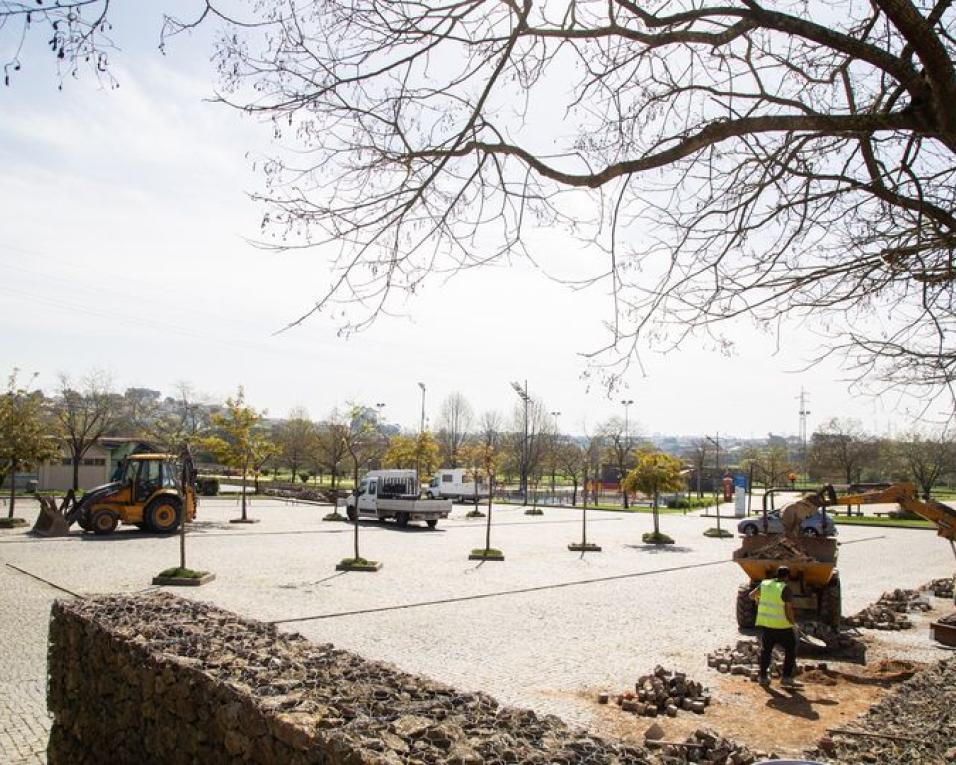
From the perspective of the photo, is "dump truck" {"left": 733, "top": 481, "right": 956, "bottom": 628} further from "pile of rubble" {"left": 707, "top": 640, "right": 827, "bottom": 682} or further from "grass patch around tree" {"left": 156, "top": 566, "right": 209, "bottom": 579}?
"grass patch around tree" {"left": 156, "top": 566, "right": 209, "bottom": 579}

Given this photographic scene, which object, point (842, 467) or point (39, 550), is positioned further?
point (842, 467)

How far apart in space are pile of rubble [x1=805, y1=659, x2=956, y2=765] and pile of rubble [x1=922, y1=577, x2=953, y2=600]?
10428 millimetres

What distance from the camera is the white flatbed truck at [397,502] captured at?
30.8 m

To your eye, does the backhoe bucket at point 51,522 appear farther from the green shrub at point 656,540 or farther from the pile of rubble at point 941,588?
the pile of rubble at point 941,588

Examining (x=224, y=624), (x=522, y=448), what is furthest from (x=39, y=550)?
(x=522, y=448)

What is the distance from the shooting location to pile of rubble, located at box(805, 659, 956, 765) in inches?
217

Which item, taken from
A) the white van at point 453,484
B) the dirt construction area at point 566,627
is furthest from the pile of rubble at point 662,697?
the white van at point 453,484

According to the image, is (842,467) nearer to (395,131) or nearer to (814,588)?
(814,588)

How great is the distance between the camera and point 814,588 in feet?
42.2

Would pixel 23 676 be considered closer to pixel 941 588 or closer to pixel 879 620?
pixel 879 620

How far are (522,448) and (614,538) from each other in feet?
121

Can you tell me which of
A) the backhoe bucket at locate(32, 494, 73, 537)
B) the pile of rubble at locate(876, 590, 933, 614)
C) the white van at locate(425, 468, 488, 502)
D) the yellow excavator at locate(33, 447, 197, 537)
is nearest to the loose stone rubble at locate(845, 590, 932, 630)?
the pile of rubble at locate(876, 590, 933, 614)

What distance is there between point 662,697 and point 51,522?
21449mm

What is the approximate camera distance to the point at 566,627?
1205cm
